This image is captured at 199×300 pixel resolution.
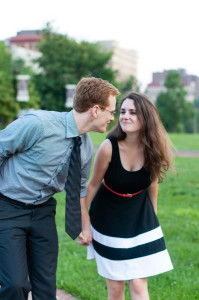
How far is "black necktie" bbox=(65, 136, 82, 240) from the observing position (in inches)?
112

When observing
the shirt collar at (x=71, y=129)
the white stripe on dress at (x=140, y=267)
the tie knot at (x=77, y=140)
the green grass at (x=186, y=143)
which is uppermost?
the shirt collar at (x=71, y=129)

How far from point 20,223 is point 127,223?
81cm

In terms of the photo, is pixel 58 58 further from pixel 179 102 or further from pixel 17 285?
pixel 17 285

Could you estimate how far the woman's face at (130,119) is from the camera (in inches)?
121

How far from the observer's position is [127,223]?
315cm

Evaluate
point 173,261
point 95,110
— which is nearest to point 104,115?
point 95,110

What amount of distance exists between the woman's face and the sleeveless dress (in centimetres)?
18

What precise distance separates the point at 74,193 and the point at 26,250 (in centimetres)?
52

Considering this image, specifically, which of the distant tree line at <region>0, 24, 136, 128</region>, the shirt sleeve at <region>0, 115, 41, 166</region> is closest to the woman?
the shirt sleeve at <region>0, 115, 41, 166</region>

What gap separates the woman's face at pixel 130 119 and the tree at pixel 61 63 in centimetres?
4830

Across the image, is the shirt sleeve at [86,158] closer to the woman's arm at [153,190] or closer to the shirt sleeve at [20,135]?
the shirt sleeve at [20,135]

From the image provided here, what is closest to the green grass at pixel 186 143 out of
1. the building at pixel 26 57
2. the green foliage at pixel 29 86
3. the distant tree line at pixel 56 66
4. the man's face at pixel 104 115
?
the distant tree line at pixel 56 66

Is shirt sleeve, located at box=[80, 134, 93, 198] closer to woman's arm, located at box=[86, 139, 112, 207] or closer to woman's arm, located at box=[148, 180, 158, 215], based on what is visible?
woman's arm, located at box=[86, 139, 112, 207]

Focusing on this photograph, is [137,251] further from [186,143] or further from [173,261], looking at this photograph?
[186,143]
